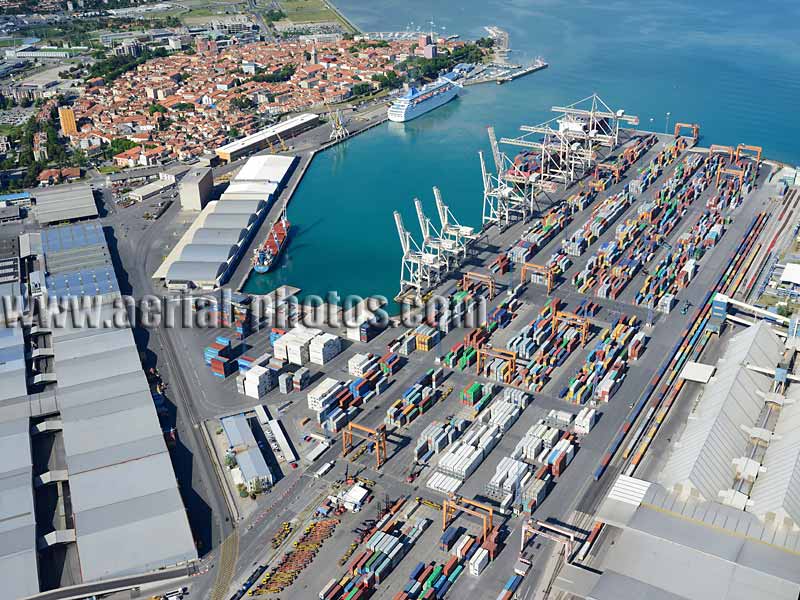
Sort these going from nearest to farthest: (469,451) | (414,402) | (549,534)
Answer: (549,534), (469,451), (414,402)

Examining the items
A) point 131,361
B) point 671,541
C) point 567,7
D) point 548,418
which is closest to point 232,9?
point 567,7

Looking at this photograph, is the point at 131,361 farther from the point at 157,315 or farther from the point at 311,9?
the point at 311,9

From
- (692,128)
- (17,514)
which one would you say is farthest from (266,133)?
(17,514)

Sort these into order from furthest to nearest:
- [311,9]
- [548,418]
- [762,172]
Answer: [311,9] → [762,172] → [548,418]

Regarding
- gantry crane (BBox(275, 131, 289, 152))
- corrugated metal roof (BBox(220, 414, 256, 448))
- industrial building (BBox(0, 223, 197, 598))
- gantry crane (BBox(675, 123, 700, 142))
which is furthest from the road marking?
gantry crane (BBox(675, 123, 700, 142))

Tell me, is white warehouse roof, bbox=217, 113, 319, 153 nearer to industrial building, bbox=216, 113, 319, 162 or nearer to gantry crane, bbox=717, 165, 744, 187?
industrial building, bbox=216, 113, 319, 162

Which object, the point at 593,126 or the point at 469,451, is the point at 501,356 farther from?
the point at 593,126

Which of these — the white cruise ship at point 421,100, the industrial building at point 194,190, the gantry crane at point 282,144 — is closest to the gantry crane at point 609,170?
the white cruise ship at point 421,100
